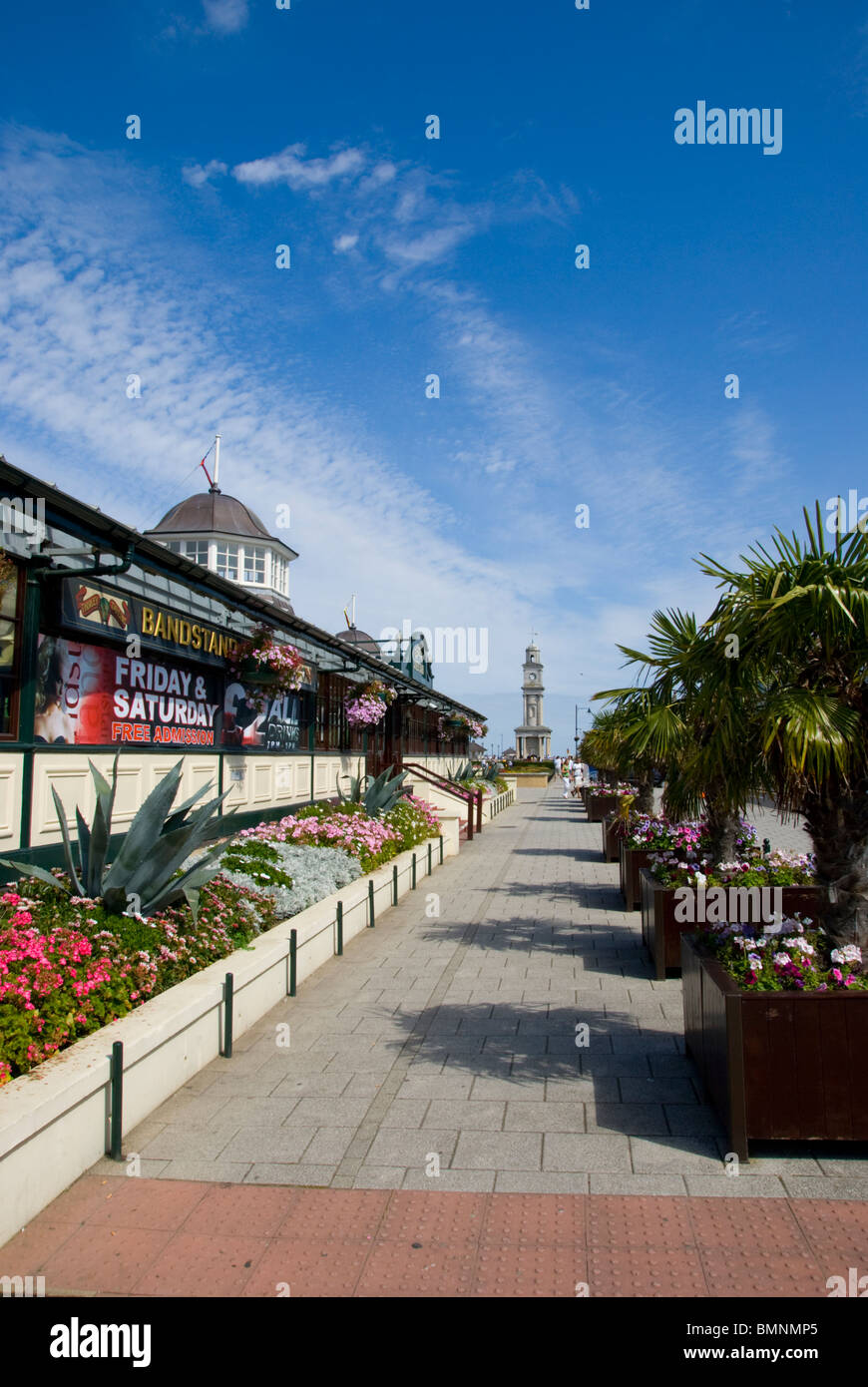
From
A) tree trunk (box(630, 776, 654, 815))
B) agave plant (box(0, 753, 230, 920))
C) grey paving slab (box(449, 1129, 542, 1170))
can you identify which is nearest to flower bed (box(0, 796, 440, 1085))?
agave plant (box(0, 753, 230, 920))

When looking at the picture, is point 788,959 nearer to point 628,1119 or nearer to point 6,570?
point 628,1119

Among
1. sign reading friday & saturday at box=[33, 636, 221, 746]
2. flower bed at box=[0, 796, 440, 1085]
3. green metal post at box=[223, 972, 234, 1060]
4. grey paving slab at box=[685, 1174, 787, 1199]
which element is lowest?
grey paving slab at box=[685, 1174, 787, 1199]

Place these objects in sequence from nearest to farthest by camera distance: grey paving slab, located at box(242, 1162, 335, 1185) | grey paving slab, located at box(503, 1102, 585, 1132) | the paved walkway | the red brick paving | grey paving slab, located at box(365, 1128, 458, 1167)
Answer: the red brick paving
the paved walkway
grey paving slab, located at box(242, 1162, 335, 1185)
grey paving slab, located at box(365, 1128, 458, 1167)
grey paving slab, located at box(503, 1102, 585, 1132)

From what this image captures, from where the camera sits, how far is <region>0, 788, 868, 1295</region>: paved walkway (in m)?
3.52

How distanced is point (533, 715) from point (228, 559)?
9182 cm

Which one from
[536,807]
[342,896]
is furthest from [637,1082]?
[536,807]

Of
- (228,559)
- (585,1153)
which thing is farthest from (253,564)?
(585,1153)

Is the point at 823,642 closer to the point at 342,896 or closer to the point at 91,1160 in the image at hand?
the point at 91,1160

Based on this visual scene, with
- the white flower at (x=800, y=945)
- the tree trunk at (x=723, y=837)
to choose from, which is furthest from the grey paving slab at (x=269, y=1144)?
the tree trunk at (x=723, y=837)

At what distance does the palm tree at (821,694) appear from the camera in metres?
4.58

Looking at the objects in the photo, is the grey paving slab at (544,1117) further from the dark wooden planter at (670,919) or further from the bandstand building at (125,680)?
the bandstand building at (125,680)

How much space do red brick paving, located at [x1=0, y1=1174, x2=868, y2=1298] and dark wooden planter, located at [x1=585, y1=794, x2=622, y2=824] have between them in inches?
775

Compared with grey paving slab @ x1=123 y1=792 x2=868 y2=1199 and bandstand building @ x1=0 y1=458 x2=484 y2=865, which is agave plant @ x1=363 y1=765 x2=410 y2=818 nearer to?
bandstand building @ x1=0 y1=458 x2=484 y2=865

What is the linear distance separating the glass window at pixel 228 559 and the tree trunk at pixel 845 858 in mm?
41447
